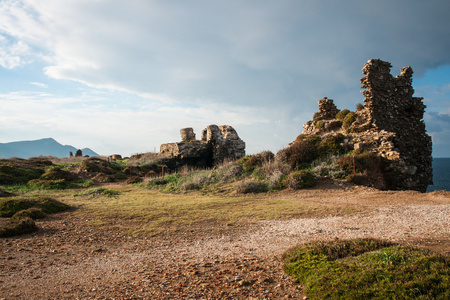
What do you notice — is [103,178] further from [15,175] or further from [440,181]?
[440,181]

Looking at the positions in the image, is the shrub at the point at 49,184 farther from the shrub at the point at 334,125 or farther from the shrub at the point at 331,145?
the shrub at the point at 334,125

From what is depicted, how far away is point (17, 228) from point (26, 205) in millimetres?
3160

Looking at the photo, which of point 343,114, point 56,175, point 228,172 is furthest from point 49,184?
point 343,114

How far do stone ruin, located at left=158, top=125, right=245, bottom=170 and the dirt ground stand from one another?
51.8ft

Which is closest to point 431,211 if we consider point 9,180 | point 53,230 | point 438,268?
point 438,268

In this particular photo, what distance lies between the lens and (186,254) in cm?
513

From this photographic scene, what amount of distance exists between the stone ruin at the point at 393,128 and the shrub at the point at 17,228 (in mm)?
14685

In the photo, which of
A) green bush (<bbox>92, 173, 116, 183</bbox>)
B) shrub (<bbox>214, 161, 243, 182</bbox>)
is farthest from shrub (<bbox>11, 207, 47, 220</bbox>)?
green bush (<bbox>92, 173, 116, 183</bbox>)

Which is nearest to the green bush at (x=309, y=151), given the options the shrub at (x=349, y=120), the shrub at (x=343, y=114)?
the shrub at (x=349, y=120)

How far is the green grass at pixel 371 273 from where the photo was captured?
9.42 feet

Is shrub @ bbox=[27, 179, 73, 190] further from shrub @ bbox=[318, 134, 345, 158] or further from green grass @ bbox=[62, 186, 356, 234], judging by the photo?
shrub @ bbox=[318, 134, 345, 158]

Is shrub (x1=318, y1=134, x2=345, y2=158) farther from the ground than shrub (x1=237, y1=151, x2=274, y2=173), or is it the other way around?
shrub (x1=318, y1=134, x2=345, y2=158)

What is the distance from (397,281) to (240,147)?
21.6 meters

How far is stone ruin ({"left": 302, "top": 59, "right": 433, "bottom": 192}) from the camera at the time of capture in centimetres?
1446
